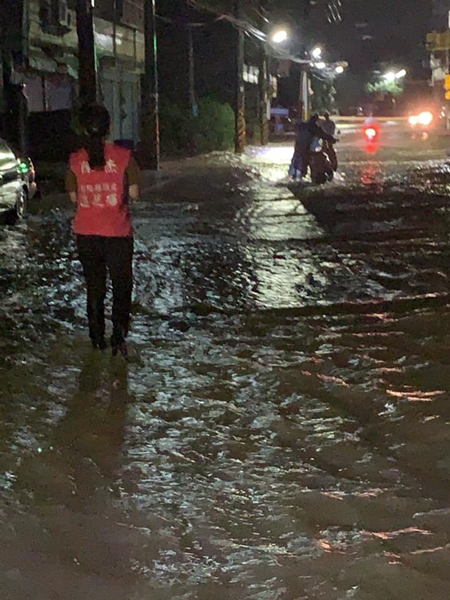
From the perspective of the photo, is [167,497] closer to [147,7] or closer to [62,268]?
[62,268]

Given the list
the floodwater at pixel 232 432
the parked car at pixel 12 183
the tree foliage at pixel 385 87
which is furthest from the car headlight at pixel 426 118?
the floodwater at pixel 232 432

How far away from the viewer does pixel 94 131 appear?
253 inches

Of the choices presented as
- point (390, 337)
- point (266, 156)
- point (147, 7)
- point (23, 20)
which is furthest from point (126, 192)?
point (266, 156)

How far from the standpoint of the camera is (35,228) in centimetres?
1362

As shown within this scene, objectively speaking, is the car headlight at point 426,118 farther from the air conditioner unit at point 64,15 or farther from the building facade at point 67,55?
the air conditioner unit at point 64,15

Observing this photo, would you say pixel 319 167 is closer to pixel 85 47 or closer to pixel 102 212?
pixel 85 47

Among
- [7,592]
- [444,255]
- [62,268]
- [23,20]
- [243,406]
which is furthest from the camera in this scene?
[23,20]

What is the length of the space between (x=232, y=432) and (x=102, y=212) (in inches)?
82.2

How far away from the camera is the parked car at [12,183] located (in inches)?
538

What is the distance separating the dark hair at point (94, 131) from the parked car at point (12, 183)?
285 inches

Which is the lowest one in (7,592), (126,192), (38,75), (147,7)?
(7,592)

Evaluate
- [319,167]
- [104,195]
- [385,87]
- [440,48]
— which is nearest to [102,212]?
[104,195]

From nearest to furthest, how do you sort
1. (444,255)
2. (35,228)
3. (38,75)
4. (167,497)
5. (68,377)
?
(167,497) → (68,377) → (444,255) → (35,228) → (38,75)

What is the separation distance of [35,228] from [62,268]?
348 cm
